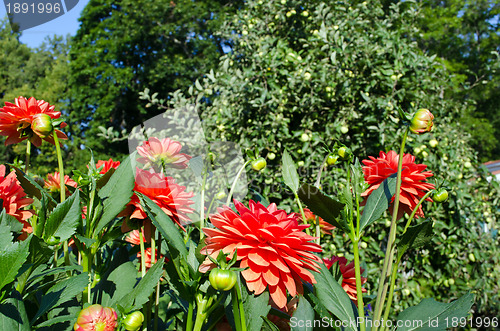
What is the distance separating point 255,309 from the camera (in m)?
0.49

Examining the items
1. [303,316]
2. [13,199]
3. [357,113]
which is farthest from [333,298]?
[357,113]

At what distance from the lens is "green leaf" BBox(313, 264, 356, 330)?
53 cm

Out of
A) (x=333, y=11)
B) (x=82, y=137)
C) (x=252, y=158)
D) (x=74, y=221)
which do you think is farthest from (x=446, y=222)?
(x=82, y=137)

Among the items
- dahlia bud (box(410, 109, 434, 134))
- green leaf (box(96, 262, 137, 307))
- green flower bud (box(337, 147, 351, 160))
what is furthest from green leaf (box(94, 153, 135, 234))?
dahlia bud (box(410, 109, 434, 134))

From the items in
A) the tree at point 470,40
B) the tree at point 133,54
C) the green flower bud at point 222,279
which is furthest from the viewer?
the tree at point 470,40

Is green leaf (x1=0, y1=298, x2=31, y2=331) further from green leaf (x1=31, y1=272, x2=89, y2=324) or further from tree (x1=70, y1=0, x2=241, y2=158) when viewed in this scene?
tree (x1=70, y1=0, x2=241, y2=158)

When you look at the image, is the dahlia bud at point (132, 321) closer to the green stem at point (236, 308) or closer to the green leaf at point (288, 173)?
the green stem at point (236, 308)

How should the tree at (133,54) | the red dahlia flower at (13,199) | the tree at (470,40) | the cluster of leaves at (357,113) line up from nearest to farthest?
the red dahlia flower at (13,199) → the cluster of leaves at (357,113) → the tree at (133,54) → the tree at (470,40)

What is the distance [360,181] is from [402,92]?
60.3 inches

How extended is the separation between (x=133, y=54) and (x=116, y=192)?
11104 millimetres

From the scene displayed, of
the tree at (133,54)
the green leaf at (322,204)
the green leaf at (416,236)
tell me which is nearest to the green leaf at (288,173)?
the green leaf at (322,204)

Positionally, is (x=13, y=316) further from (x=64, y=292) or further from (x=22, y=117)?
(x=22, y=117)

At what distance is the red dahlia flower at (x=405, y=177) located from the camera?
672mm

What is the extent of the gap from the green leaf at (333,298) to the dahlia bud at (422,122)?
27cm
